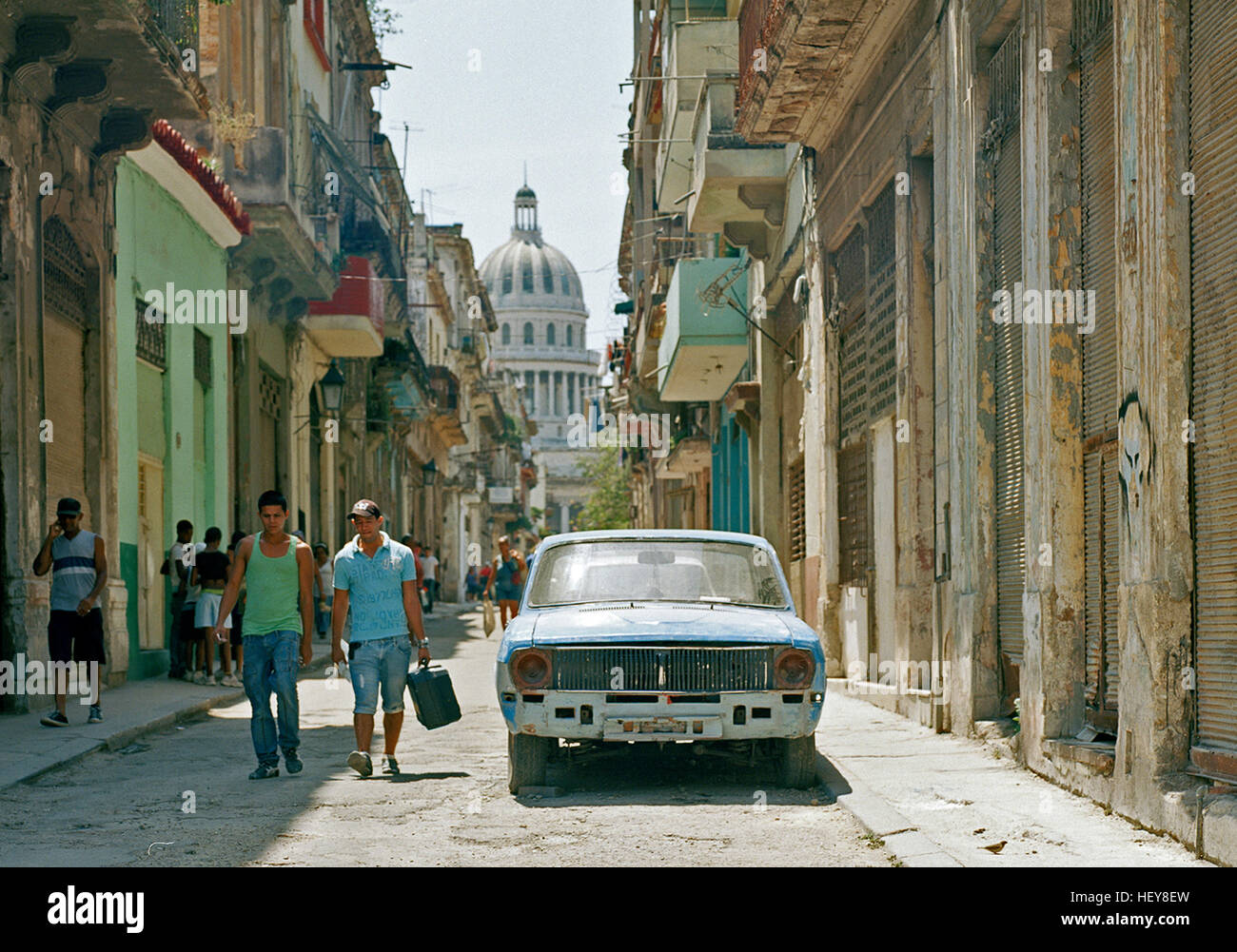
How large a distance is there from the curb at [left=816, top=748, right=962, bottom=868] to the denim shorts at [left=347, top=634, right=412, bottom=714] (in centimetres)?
243

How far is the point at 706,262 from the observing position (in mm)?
Answer: 24500

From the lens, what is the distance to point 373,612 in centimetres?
1005

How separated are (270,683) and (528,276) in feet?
542

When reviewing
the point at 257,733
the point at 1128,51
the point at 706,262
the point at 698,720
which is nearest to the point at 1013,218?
the point at 1128,51

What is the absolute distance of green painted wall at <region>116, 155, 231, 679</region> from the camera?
18.0 metres

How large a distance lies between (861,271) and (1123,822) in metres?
9.29

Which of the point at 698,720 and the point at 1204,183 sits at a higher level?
the point at 1204,183

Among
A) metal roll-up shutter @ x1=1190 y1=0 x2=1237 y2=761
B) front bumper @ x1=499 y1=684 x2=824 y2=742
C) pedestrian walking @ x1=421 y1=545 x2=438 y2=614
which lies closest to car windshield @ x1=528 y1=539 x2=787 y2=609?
front bumper @ x1=499 y1=684 x2=824 y2=742

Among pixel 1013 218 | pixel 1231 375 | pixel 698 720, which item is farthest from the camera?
pixel 1013 218

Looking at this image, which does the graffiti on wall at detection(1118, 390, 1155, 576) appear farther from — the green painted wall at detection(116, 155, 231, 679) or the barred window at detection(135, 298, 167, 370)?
the barred window at detection(135, 298, 167, 370)

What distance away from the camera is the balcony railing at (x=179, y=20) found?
50.6 feet

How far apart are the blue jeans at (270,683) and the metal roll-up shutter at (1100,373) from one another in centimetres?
447

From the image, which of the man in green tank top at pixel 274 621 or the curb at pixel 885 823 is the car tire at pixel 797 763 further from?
the man in green tank top at pixel 274 621

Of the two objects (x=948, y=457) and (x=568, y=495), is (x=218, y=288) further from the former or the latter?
(x=568, y=495)
